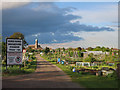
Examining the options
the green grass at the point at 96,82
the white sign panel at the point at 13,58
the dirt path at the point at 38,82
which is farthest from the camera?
the white sign panel at the point at 13,58

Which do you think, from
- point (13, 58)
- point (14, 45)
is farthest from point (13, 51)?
point (13, 58)

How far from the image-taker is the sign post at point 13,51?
61.5 feet

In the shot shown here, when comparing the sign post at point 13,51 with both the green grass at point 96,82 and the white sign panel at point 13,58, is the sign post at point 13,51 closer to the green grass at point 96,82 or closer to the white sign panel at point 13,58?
the white sign panel at point 13,58

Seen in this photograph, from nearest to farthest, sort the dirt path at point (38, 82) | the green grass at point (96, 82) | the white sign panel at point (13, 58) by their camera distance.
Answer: the dirt path at point (38, 82)
the green grass at point (96, 82)
the white sign panel at point (13, 58)

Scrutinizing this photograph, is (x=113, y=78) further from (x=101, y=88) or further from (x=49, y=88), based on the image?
(x=49, y=88)

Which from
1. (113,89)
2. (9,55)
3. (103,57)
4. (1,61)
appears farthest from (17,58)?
(103,57)

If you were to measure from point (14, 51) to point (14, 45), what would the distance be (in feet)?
2.31

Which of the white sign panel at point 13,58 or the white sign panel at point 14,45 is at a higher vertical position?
the white sign panel at point 14,45

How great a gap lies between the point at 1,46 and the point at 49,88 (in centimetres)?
1312

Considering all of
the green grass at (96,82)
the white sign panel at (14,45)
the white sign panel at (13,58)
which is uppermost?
the white sign panel at (14,45)

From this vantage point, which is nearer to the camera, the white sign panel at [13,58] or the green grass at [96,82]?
the green grass at [96,82]

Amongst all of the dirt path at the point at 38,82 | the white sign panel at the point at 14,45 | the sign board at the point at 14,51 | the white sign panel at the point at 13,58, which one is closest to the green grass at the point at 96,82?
the dirt path at the point at 38,82

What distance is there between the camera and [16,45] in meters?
18.9

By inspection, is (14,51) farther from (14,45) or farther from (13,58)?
(13,58)
